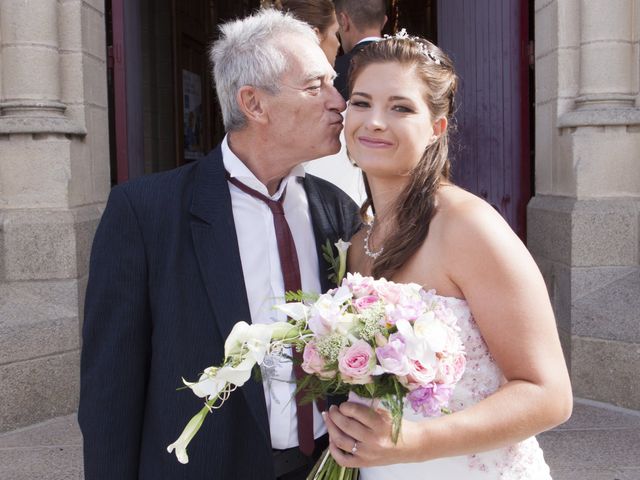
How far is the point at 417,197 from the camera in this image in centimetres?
218

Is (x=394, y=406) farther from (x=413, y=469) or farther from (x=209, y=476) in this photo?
(x=209, y=476)

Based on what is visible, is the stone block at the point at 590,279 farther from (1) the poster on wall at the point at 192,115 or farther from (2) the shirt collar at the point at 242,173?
(1) the poster on wall at the point at 192,115

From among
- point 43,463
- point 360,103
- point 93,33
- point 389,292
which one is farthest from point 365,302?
point 93,33

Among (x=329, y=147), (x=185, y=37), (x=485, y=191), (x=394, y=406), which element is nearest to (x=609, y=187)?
(x=485, y=191)

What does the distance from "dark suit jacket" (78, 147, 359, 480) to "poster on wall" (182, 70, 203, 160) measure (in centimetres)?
812

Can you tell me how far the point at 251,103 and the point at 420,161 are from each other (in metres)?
0.61

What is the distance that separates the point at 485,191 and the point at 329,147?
14.4 feet

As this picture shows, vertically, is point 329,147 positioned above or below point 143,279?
above

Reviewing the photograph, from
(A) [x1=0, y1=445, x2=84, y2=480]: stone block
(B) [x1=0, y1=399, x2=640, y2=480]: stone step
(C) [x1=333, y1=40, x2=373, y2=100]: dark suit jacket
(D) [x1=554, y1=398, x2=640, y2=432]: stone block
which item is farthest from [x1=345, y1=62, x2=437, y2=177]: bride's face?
(D) [x1=554, y1=398, x2=640, y2=432]: stone block

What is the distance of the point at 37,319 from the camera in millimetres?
5234

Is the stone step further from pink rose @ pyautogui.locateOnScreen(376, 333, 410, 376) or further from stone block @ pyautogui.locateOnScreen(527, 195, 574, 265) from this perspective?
pink rose @ pyautogui.locateOnScreen(376, 333, 410, 376)

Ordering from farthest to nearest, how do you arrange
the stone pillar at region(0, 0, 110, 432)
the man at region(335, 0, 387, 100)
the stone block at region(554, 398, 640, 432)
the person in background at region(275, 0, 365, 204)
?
the stone pillar at region(0, 0, 110, 432)
the stone block at region(554, 398, 640, 432)
the man at region(335, 0, 387, 100)
the person in background at region(275, 0, 365, 204)

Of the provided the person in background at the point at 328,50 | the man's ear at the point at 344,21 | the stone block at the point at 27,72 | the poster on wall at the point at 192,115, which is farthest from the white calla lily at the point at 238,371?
the poster on wall at the point at 192,115

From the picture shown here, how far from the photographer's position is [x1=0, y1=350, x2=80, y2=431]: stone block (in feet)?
16.6
